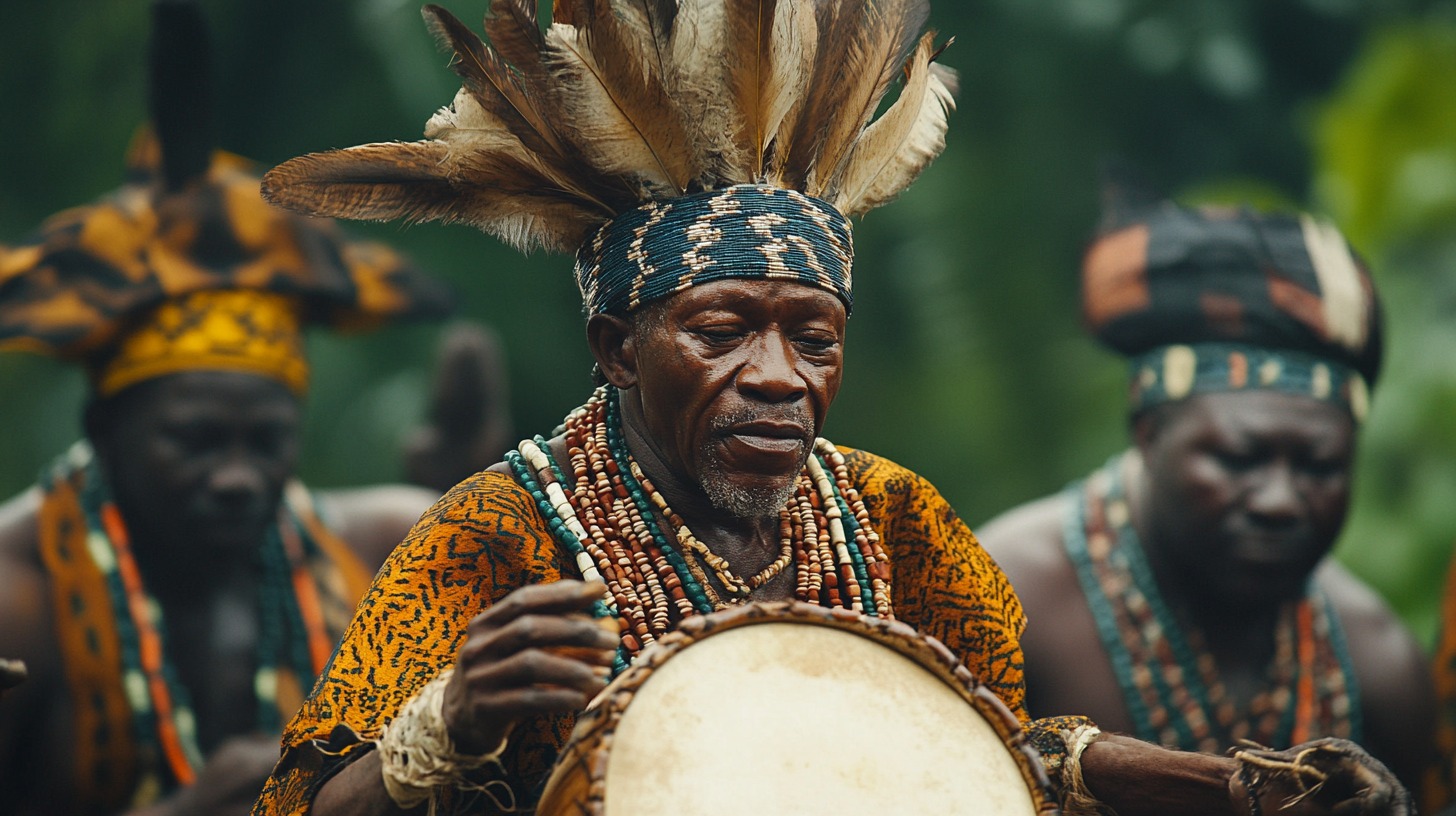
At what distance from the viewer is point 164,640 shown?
5637 millimetres

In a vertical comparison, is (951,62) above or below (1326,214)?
above

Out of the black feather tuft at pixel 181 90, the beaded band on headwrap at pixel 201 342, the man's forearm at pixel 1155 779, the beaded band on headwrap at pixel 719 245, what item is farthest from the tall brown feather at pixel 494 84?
the beaded band on headwrap at pixel 201 342

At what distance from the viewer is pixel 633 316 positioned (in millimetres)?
3324

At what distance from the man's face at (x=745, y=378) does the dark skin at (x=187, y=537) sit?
270 cm

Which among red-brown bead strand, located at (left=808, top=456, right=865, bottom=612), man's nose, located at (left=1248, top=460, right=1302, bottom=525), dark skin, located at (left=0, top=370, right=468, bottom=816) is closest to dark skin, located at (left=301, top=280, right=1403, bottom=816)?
red-brown bead strand, located at (left=808, top=456, right=865, bottom=612)

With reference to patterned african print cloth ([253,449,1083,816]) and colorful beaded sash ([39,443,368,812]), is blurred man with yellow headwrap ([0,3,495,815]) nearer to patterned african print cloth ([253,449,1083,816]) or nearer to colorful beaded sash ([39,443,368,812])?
colorful beaded sash ([39,443,368,812])

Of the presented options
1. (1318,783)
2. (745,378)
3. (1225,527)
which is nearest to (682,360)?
(745,378)

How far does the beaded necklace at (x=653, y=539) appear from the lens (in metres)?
3.22

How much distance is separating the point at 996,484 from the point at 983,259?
1426 millimetres

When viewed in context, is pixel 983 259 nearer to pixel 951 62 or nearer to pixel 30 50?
pixel 951 62

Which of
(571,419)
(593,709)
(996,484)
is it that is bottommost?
(996,484)

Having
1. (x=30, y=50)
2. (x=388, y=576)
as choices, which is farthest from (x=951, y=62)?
(x=388, y=576)

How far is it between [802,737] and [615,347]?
95 cm

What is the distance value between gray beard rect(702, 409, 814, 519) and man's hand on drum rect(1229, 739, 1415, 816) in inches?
36.4
